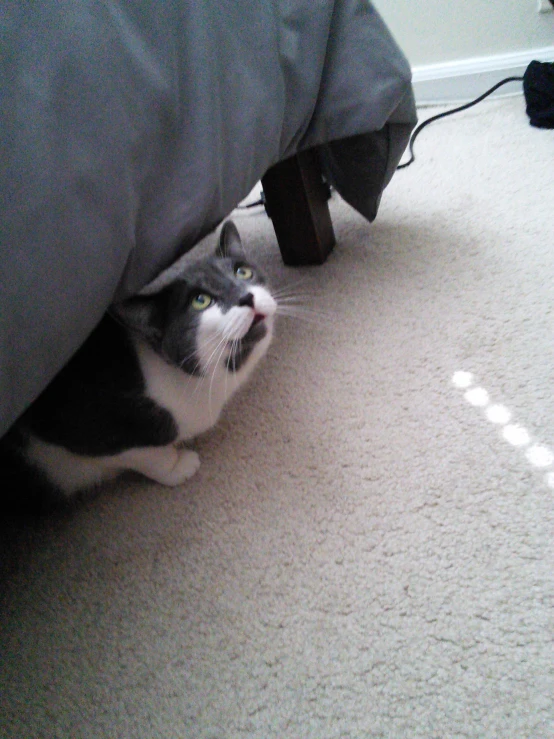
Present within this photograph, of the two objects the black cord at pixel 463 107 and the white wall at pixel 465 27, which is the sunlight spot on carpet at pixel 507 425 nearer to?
the black cord at pixel 463 107

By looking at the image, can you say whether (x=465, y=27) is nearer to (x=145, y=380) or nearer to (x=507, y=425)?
(x=507, y=425)

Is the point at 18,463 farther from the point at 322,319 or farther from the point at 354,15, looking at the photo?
the point at 354,15

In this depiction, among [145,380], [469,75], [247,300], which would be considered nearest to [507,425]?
[247,300]

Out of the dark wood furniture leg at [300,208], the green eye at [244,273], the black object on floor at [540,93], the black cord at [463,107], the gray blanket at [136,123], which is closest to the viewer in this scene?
the gray blanket at [136,123]

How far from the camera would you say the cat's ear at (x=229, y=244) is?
864mm

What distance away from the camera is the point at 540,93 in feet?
4.94

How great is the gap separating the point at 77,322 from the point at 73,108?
226mm

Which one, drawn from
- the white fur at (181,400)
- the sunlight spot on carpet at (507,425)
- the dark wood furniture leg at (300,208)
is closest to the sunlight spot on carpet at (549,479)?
the sunlight spot on carpet at (507,425)

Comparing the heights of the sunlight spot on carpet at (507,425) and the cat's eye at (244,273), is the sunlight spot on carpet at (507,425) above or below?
below

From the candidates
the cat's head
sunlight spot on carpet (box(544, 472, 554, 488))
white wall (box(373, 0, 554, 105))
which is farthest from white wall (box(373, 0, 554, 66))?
sunlight spot on carpet (box(544, 472, 554, 488))

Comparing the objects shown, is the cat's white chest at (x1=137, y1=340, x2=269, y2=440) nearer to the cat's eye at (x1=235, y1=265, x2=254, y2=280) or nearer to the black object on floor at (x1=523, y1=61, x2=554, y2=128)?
the cat's eye at (x1=235, y1=265, x2=254, y2=280)

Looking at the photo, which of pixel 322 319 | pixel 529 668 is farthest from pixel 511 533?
pixel 322 319

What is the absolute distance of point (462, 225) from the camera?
47.2 inches

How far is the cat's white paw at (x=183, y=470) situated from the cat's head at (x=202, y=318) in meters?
0.19
